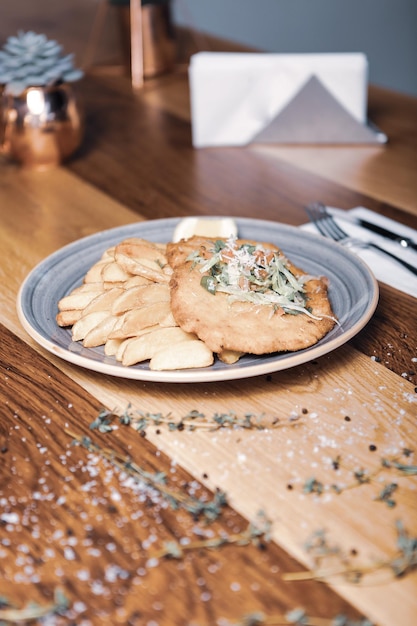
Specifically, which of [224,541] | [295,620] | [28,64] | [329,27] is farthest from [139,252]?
[329,27]

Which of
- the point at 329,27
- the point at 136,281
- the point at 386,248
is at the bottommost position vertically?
the point at 329,27

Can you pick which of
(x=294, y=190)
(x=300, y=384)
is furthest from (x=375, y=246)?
(x=300, y=384)

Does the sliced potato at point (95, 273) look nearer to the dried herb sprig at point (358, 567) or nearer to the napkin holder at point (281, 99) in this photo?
the dried herb sprig at point (358, 567)

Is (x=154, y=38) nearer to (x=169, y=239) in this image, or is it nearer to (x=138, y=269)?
(x=169, y=239)

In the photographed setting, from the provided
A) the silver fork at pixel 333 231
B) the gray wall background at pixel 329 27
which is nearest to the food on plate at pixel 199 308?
the silver fork at pixel 333 231

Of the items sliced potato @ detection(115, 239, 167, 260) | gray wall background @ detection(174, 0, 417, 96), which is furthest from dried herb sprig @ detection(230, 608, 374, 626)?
gray wall background @ detection(174, 0, 417, 96)

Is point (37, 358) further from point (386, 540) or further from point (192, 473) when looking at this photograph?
point (386, 540)
